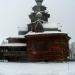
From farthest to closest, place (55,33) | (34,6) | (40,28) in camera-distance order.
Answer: (34,6) → (40,28) → (55,33)

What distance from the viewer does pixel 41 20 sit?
1284 inches

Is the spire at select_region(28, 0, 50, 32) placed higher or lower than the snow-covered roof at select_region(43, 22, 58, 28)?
higher

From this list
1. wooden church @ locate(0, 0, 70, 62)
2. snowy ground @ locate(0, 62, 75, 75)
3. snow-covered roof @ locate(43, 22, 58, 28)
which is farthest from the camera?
snow-covered roof @ locate(43, 22, 58, 28)

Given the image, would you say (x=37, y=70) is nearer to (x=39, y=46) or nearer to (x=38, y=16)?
(x=39, y=46)

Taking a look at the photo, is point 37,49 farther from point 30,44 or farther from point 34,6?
point 34,6

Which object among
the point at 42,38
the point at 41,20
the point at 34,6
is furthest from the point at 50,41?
the point at 34,6

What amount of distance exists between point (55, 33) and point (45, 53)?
2.12 m

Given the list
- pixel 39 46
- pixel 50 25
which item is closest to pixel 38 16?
pixel 50 25

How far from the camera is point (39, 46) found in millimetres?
29219

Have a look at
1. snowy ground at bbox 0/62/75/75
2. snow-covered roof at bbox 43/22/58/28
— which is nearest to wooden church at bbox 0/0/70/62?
snow-covered roof at bbox 43/22/58/28

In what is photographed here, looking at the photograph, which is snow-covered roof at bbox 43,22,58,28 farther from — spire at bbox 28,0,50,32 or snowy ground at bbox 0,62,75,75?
snowy ground at bbox 0,62,75,75

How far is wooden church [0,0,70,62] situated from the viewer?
29.0 m

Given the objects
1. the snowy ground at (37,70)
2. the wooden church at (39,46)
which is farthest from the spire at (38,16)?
the snowy ground at (37,70)

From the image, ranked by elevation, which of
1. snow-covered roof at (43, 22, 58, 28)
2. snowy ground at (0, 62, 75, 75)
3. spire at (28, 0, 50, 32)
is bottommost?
snowy ground at (0, 62, 75, 75)
